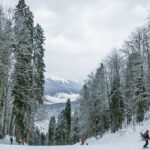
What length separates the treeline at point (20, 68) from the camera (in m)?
16.5

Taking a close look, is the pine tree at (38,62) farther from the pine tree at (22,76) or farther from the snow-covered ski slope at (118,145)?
the snow-covered ski slope at (118,145)

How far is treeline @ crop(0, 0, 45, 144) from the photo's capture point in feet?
54.2

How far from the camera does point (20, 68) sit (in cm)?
2031

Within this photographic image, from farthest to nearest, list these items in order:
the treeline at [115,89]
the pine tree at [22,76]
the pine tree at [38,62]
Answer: the treeline at [115,89], the pine tree at [38,62], the pine tree at [22,76]

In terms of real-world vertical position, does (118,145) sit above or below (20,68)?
below

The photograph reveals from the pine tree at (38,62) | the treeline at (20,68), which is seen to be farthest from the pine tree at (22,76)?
the pine tree at (38,62)

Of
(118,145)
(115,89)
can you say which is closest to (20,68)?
(118,145)

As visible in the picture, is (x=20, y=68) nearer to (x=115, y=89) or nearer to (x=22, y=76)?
(x=22, y=76)

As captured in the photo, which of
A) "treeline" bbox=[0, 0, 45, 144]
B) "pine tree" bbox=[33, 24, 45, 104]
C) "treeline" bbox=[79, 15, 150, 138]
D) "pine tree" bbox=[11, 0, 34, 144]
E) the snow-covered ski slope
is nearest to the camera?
the snow-covered ski slope

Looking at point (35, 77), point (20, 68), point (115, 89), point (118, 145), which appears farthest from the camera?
point (115, 89)

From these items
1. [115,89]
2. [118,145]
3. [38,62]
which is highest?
[38,62]

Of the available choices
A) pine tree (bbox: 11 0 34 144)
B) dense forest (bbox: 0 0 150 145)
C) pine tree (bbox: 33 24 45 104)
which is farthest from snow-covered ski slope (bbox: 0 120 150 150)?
pine tree (bbox: 33 24 45 104)

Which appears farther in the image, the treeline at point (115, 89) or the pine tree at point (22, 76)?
the treeline at point (115, 89)

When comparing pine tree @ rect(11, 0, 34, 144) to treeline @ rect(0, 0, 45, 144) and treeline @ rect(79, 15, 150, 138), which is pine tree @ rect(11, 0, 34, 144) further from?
treeline @ rect(79, 15, 150, 138)
